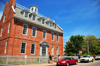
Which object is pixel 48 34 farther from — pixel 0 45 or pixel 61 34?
pixel 0 45

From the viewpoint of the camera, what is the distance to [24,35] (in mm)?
18422

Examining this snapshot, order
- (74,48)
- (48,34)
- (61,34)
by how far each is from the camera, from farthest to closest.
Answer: (74,48)
(61,34)
(48,34)

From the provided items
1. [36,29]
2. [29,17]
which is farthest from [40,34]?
[29,17]

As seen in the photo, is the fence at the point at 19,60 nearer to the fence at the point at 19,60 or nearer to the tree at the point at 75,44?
the fence at the point at 19,60

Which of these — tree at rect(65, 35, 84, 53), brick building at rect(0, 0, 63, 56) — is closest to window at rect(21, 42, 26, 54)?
brick building at rect(0, 0, 63, 56)

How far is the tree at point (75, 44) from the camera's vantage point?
3828 cm

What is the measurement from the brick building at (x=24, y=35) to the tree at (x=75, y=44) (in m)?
14.4

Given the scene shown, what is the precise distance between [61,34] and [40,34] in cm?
914

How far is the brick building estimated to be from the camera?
55.3ft

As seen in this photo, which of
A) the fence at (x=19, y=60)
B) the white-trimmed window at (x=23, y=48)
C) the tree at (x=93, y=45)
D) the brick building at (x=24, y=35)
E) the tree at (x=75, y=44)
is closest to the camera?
the fence at (x=19, y=60)

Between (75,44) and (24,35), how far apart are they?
28274 millimetres

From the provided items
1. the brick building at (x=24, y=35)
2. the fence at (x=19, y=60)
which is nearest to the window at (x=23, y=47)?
the brick building at (x=24, y=35)

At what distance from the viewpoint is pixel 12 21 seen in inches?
663

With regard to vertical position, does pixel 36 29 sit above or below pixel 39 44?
above
